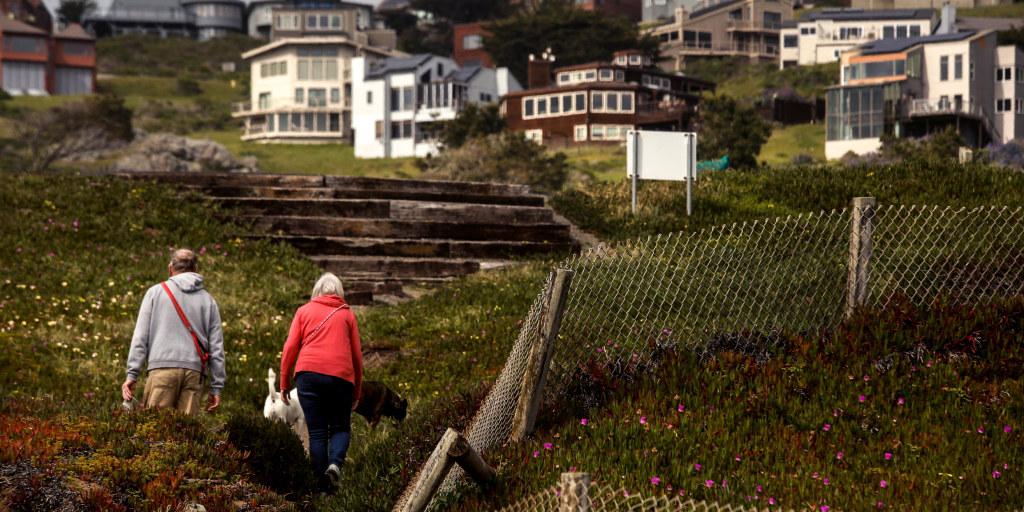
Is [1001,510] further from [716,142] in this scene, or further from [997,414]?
[716,142]

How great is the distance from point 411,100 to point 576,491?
248 ft

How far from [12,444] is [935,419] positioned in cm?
589

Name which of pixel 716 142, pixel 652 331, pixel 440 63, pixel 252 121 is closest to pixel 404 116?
pixel 440 63

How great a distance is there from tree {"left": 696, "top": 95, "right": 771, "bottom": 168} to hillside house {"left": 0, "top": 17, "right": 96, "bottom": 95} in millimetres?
66889

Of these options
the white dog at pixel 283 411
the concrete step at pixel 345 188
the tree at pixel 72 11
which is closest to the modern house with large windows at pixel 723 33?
the tree at pixel 72 11

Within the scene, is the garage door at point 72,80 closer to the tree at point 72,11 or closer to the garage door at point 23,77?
the garage door at point 23,77

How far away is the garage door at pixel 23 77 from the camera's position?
92.8 m

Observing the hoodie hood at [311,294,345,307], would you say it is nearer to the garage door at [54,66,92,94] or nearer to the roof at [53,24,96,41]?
the garage door at [54,66,92,94]

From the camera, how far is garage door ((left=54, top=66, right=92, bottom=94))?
96.1 meters

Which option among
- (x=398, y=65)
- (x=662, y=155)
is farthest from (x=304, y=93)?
(x=662, y=155)

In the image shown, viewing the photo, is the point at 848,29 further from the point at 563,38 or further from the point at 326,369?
the point at 326,369

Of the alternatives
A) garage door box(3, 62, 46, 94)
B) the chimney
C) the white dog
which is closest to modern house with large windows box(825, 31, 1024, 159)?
the chimney

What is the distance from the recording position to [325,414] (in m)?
7.37

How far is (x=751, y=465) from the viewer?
598cm
